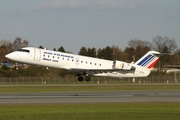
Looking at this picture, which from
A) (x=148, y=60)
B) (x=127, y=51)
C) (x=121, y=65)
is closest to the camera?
(x=121, y=65)

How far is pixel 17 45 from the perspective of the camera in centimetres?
15588

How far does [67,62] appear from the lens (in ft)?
186

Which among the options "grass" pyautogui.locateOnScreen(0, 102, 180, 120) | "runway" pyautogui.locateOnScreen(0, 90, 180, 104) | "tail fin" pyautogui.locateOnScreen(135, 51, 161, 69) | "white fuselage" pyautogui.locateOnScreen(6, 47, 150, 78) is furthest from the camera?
"tail fin" pyautogui.locateOnScreen(135, 51, 161, 69)

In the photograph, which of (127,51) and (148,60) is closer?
(148,60)

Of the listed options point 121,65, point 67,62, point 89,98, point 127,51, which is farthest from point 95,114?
point 127,51

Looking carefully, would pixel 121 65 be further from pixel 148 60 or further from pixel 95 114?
pixel 95 114

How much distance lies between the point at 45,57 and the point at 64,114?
34.1m

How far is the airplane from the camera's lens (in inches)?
2169

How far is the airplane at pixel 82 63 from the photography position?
55.1 metres

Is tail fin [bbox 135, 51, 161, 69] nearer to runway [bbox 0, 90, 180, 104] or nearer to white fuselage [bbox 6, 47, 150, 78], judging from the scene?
white fuselage [bbox 6, 47, 150, 78]

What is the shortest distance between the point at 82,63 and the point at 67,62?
2466mm

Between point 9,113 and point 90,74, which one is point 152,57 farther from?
point 9,113

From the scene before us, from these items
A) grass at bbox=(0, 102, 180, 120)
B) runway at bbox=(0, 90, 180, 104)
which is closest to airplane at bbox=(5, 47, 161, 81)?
runway at bbox=(0, 90, 180, 104)

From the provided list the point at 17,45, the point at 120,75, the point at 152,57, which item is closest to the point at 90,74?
the point at 120,75
